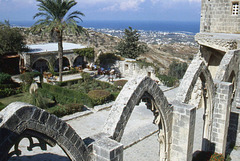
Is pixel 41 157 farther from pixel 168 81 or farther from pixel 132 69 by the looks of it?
pixel 132 69

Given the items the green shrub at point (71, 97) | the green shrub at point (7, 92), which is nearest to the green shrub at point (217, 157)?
the green shrub at point (71, 97)

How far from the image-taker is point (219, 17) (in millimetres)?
15602

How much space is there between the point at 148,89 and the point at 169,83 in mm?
15970

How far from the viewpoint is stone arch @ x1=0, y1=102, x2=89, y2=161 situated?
135 inches

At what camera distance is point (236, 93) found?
12461 millimetres

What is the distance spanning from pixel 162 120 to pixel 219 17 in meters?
11.3

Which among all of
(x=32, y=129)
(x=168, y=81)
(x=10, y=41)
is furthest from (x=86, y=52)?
(x=32, y=129)

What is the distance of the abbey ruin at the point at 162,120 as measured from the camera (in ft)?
11.9

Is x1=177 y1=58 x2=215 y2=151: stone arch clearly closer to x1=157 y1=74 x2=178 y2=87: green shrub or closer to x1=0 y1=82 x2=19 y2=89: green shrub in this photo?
x1=157 y1=74 x2=178 y2=87: green shrub

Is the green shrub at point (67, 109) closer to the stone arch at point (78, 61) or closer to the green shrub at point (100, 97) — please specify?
the green shrub at point (100, 97)

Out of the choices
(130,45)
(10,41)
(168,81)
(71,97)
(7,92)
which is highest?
(10,41)

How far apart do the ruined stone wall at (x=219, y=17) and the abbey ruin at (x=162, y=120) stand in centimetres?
63

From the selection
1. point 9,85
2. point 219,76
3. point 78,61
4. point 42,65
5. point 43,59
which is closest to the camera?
point 219,76

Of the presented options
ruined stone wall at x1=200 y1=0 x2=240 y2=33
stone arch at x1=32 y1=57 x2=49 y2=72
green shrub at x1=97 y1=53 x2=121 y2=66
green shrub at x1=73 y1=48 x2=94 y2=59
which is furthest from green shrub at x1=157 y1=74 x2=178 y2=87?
stone arch at x1=32 y1=57 x2=49 y2=72
